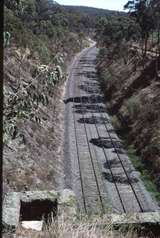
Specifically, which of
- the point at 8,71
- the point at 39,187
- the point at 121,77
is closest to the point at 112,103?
the point at 121,77

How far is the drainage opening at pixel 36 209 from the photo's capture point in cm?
1230

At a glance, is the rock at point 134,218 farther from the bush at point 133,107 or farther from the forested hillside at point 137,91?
the bush at point 133,107

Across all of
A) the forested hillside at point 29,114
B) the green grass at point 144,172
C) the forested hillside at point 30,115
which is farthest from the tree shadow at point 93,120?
the green grass at point 144,172

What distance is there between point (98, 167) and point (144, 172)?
8.15 ft

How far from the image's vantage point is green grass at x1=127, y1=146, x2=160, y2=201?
Answer: 22.2 m

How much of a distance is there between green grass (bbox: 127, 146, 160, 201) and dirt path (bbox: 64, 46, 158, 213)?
1.12 feet

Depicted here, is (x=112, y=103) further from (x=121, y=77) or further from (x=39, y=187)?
(x=39, y=187)

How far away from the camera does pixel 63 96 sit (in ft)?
159

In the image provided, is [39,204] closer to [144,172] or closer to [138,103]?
[144,172]

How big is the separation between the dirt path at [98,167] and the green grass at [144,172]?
0.34 meters

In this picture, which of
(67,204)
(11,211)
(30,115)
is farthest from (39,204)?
(30,115)

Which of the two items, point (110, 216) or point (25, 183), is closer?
point (110, 216)

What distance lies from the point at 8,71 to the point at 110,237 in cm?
2672

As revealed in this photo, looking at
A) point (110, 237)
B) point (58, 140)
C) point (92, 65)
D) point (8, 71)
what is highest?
point (110, 237)
